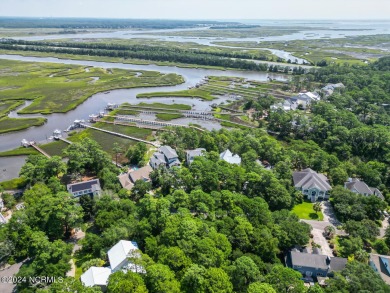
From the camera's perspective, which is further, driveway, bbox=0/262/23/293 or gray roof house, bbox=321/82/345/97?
gray roof house, bbox=321/82/345/97

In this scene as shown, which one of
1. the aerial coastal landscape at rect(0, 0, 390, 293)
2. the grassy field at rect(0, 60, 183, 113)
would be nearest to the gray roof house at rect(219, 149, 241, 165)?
the aerial coastal landscape at rect(0, 0, 390, 293)

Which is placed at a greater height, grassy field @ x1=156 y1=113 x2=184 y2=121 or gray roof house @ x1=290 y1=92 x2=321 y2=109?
gray roof house @ x1=290 y1=92 x2=321 y2=109

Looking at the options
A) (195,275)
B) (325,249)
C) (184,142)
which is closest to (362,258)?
(325,249)

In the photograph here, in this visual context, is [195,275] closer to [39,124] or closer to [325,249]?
[325,249]

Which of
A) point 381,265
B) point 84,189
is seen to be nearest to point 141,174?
point 84,189

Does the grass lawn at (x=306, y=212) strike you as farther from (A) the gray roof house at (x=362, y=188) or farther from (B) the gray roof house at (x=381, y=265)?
(B) the gray roof house at (x=381, y=265)

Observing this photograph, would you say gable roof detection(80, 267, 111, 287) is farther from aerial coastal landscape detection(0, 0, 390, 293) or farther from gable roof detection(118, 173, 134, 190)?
gable roof detection(118, 173, 134, 190)

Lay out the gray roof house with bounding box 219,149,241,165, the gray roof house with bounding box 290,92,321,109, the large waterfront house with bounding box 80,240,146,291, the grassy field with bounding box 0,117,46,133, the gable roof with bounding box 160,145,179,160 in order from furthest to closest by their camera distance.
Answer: the gray roof house with bounding box 290,92,321,109 → the grassy field with bounding box 0,117,46,133 → the gray roof house with bounding box 219,149,241,165 → the gable roof with bounding box 160,145,179,160 → the large waterfront house with bounding box 80,240,146,291

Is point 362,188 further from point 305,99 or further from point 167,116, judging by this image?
point 305,99
